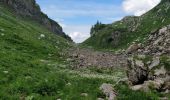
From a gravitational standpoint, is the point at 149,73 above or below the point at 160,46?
below

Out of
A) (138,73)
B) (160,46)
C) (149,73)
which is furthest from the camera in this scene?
(160,46)

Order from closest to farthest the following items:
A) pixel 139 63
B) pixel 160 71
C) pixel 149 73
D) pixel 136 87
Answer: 1. pixel 136 87
2. pixel 160 71
3. pixel 149 73
4. pixel 139 63

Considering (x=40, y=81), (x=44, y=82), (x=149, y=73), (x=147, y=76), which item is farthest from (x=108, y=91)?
(x=40, y=81)

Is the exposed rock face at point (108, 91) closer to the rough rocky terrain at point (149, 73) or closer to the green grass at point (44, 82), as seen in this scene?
the green grass at point (44, 82)

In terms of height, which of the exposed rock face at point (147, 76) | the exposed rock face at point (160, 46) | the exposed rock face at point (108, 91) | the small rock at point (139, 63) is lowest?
the exposed rock face at point (108, 91)

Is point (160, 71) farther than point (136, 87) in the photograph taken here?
Yes

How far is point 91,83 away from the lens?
31.2m

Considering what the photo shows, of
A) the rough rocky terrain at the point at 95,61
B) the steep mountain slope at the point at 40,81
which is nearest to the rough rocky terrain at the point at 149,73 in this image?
the steep mountain slope at the point at 40,81

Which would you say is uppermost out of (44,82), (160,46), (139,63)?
(160,46)

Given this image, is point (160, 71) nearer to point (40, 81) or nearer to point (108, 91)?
point (108, 91)

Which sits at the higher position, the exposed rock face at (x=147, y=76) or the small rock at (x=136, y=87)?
the exposed rock face at (x=147, y=76)

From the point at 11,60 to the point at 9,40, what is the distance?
14.5 meters


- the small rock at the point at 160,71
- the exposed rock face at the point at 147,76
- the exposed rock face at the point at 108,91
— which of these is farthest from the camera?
the small rock at the point at 160,71

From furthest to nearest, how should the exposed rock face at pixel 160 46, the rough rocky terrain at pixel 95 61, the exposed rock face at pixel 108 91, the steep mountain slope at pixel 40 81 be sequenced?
the exposed rock face at pixel 160 46
the rough rocky terrain at pixel 95 61
the steep mountain slope at pixel 40 81
the exposed rock face at pixel 108 91
